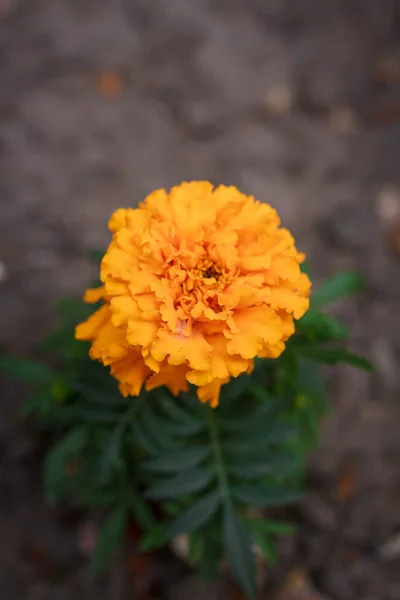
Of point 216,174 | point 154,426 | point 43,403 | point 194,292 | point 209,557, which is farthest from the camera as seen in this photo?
point 216,174

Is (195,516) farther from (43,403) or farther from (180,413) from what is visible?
(43,403)

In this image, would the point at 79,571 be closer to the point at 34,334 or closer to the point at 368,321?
the point at 34,334

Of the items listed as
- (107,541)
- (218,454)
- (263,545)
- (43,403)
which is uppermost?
(43,403)

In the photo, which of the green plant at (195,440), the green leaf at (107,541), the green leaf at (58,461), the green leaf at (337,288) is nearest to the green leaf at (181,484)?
the green plant at (195,440)

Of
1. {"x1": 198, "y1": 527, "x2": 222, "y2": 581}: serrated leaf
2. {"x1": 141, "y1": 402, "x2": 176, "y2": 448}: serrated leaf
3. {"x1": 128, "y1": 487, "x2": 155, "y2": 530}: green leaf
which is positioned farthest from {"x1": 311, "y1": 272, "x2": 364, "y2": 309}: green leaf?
{"x1": 128, "y1": 487, "x2": 155, "y2": 530}: green leaf

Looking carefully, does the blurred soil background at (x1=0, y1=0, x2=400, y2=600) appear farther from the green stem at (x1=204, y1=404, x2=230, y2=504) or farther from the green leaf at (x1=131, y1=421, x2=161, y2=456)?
the green leaf at (x1=131, y1=421, x2=161, y2=456)

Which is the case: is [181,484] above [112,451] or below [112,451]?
below

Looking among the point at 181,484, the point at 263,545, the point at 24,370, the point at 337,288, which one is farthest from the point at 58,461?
the point at 337,288

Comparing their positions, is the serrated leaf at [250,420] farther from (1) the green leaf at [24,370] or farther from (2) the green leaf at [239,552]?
(1) the green leaf at [24,370]
